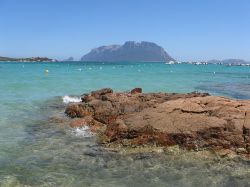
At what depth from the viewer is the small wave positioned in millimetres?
19297

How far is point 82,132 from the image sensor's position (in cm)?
1995

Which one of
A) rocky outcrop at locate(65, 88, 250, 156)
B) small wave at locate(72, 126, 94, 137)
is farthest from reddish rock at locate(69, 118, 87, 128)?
rocky outcrop at locate(65, 88, 250, 156)

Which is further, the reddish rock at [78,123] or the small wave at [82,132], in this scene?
the reddish rock at [78,123]

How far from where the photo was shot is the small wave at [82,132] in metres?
19.3

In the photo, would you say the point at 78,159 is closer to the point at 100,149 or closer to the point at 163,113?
the point at 100,149

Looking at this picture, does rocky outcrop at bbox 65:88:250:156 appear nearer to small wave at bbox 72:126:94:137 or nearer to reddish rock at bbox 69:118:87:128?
small wave at bbox 72:126:94:137

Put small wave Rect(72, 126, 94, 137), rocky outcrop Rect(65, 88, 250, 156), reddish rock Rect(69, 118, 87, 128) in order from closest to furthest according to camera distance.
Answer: rocky outcrop Rect(65, 88, 250, 156), small wave Rect(72, 126, 94, 137), reddish rock Rect(69, 118, 87, 128)

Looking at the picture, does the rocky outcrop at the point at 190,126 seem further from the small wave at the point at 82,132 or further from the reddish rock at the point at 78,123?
the reddish rock at the point at 78,123

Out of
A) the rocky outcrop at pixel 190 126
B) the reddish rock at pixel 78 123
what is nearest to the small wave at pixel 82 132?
the reddish rock at pixel 78 123

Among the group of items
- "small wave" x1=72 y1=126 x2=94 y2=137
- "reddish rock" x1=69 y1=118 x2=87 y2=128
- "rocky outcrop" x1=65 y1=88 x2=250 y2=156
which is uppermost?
"rocky outcrop" x1=65 y1=88 x2=250 y2=156

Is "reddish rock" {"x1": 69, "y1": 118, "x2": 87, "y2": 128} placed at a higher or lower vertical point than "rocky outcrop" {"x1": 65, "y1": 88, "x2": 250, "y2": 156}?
lower

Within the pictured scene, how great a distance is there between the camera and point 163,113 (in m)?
17.8

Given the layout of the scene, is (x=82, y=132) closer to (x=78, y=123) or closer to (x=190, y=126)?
(x=78, y=123)

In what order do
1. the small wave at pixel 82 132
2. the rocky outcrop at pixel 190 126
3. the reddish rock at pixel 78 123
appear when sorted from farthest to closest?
the reddish rock at pixel 78 123, the small wave at pixel 82 132, the rocky outcrop at pixel 190 126
